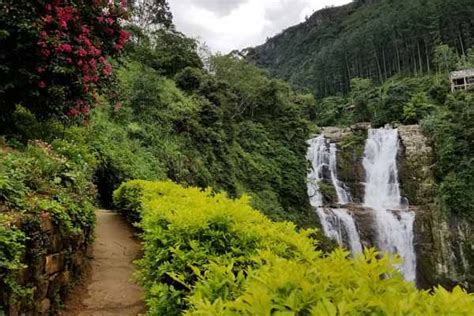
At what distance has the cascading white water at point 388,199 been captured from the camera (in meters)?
19.2

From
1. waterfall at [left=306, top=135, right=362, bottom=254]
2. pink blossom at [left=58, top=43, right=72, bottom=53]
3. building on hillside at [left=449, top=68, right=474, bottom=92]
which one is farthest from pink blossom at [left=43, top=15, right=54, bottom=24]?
building on hillside at [left=449, top=68, right=474, bottom=92]

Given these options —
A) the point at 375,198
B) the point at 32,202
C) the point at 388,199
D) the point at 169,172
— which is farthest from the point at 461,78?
the point at 32,202

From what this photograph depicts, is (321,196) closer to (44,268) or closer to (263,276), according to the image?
(44,268)

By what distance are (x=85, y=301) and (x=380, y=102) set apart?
35013mm

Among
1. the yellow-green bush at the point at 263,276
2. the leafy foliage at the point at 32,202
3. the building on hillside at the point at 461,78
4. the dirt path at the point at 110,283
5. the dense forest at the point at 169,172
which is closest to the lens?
the yellow-green bush at the point at 263,276

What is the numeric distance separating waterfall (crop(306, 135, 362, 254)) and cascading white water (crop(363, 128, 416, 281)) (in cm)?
127

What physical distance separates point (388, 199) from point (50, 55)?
20287mm

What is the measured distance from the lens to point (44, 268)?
4.17 m

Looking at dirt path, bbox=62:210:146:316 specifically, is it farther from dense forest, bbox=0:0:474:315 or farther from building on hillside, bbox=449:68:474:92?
building on hillside, bbox=449:68:474:92

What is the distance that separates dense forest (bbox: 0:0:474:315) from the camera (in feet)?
5.78

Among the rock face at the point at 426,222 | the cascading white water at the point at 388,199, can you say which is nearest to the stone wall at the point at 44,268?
the cascading white water at the point at 388,199

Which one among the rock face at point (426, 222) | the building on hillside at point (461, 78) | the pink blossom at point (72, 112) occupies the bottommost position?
the rock face at point (426, 222)

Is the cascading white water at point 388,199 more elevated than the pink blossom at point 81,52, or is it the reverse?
the pink blossom at point 81,52

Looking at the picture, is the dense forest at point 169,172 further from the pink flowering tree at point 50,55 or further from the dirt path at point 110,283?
the dirt path at point 110,283
